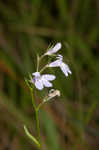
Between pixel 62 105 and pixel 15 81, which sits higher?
pixel 15 81

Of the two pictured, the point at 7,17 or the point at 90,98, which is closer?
the point at 90,98

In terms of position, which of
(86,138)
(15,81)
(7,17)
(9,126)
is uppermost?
(7,17)

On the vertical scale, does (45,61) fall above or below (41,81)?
above

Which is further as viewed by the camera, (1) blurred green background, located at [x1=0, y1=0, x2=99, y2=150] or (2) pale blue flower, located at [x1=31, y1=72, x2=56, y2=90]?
(1) blurred green background, located at [x1=0, y1=0, x2=99, y2=150]

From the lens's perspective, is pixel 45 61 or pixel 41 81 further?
pixel 45 61

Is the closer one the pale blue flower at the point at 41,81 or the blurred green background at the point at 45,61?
the pale blue flower at the point at 41,81

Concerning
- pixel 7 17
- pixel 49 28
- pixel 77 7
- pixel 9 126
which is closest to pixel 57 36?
pixel 49 28

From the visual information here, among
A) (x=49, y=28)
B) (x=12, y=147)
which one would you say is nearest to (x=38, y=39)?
(x=49, y=28)

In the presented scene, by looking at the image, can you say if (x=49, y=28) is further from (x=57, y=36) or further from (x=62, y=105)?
(x=62, y=105)
